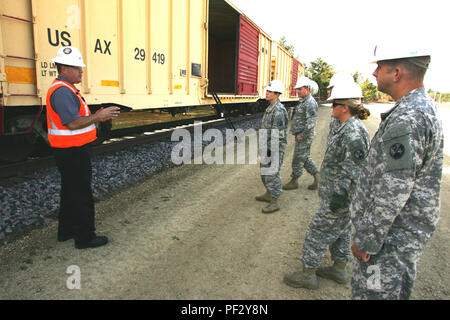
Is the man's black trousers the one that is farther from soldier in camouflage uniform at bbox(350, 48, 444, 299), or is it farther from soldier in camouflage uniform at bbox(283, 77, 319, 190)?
soldier in camouflage uniform at bbox(283, 77, 319, 190)

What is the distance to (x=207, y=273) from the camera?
9.54 feet

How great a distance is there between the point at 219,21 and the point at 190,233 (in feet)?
29.8

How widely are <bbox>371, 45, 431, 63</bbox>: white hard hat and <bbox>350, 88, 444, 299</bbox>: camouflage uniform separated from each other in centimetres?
20

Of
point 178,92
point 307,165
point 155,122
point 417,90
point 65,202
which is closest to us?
point 417,90

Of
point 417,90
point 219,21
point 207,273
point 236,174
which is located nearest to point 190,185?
point 236,174

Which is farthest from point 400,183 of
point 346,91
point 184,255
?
point 184,255

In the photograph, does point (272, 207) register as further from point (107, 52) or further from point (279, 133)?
point (107, 52)

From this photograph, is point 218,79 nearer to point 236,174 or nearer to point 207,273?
point 236,174

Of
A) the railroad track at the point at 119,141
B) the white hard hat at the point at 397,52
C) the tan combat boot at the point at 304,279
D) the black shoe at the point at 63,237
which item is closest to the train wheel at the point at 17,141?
the railroad track at the point at 119,141

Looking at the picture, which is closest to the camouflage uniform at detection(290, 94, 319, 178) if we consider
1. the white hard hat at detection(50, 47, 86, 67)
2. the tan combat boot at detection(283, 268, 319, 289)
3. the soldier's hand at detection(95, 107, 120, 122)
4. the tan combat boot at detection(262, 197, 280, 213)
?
the tan combat boot at detection(262, 197, 280, 213)

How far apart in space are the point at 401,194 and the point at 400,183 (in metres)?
0.06

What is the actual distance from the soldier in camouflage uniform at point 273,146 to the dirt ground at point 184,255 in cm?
34

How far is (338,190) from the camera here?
255 cm

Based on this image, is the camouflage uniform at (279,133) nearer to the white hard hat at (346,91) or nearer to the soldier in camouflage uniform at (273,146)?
the soldier in camouflage uniform at (273,146)
